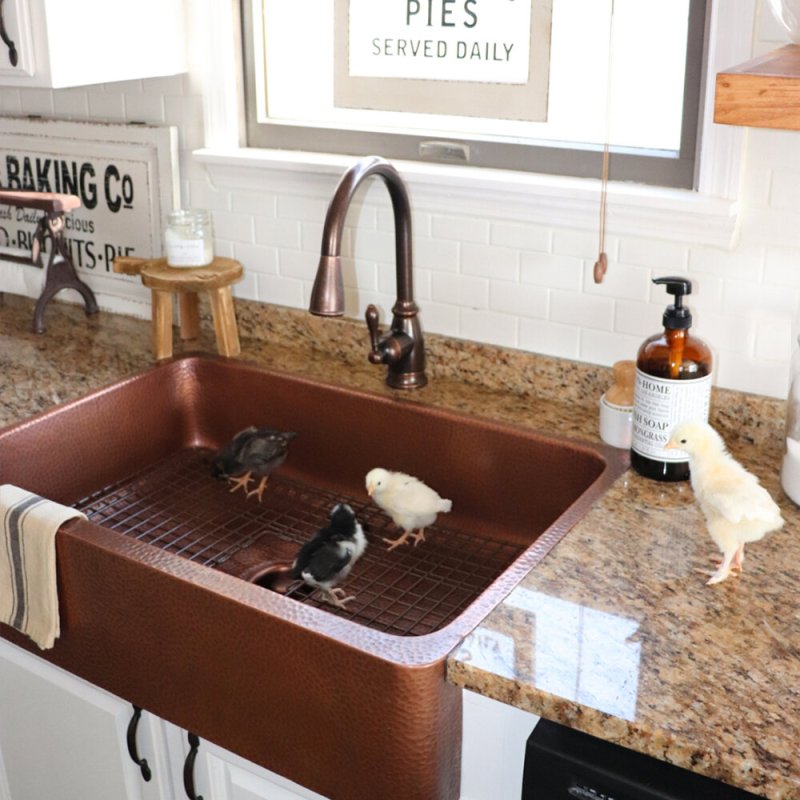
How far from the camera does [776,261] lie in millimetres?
1554

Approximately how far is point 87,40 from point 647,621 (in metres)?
1.39

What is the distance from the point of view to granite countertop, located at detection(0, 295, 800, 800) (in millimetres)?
997

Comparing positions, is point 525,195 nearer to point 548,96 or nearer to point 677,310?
point 548,96

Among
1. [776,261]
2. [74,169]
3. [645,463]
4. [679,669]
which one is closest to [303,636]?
[679,669]

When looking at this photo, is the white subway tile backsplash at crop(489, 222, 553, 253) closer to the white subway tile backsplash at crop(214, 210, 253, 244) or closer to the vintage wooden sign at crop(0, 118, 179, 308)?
the white subway tile backsplash at crop(214, 210, 253, 244)

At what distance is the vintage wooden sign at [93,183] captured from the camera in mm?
2123

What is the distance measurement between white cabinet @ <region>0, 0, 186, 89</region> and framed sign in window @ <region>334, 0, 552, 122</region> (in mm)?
335

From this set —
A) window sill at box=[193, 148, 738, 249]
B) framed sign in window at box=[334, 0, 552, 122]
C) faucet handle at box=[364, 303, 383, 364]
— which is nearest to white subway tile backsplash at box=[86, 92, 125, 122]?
window sill at box=[193, 148, 738, 249]

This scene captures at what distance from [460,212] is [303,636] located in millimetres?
893

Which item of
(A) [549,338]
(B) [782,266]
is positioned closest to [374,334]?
(A) [549,338]

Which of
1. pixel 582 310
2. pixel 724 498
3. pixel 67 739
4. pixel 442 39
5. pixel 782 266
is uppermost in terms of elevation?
pixel 442 39

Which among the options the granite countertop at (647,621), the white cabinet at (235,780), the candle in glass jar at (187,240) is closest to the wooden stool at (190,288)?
the candle in glass jar at (187,240)

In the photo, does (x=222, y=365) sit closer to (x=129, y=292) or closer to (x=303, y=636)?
(x=129, y=292)

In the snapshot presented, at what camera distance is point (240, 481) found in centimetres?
184
